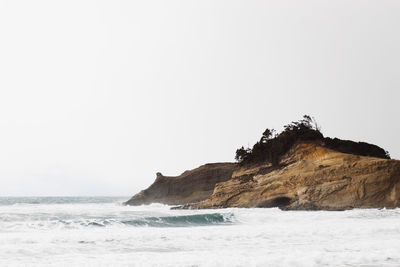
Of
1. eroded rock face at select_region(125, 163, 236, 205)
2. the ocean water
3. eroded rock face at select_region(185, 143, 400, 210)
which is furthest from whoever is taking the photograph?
eroded rock face at select_region(125, 163, 236, 205)

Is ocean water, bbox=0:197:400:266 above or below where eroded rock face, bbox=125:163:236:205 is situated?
below

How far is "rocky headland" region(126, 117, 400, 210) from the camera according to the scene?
3156 cm

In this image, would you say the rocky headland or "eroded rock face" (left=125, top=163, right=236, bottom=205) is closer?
the rocky headland

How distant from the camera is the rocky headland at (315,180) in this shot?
104 feet

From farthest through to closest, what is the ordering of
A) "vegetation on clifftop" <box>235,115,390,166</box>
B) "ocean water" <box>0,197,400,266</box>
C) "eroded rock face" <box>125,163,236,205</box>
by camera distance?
"eroded rock face" <box>125,163,236,205</box> < "vegetation on clifftop" <box>235,115,390,166</box> < "ocean water" <box>0,197,400,266</box>

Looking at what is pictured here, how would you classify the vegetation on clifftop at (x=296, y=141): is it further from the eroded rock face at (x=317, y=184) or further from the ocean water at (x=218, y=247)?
the ocean water at (x=218, y=247)

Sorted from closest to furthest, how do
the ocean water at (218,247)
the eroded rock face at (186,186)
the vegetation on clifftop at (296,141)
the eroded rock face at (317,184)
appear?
1. the ocean water at (218,247)
2. the eroded rock face at (317,184)
3. the vegetation on clifftop at (296,141)
4. the eroded rock face at (186,186)

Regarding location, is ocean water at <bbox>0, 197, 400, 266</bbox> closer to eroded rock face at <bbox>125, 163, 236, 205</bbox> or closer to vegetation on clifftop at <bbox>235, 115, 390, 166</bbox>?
vegetation on clifftop at <bbox>235, 115, 390, 166</bbox>

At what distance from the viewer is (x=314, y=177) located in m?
34.4

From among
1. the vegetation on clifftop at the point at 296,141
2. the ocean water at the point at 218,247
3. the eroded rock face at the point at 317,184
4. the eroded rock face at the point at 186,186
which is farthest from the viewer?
the eroded rock face at the point at 186,186

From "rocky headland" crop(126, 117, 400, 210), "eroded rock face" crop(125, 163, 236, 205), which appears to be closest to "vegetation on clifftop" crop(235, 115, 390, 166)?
"rocky headland" crop(126, 117, 400, 210)

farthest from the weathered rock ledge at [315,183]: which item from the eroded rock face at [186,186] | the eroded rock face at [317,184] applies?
the eroded rock face at [186,186]

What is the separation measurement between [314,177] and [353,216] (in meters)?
7.90

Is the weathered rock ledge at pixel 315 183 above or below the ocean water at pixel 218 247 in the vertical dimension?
above
